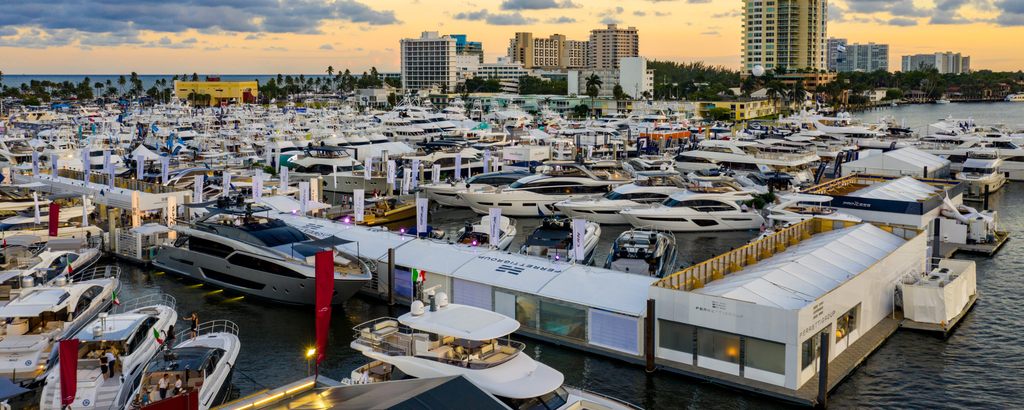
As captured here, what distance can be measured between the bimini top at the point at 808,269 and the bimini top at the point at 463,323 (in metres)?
6.24

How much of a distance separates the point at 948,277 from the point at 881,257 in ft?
7.24

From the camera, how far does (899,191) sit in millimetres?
37625

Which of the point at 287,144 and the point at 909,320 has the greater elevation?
the point at 287,144

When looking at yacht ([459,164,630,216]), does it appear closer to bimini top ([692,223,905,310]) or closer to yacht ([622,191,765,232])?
yacht ([622,191,765,232])

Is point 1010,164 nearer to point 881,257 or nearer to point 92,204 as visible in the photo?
point 881,257

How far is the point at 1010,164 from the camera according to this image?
60.6m

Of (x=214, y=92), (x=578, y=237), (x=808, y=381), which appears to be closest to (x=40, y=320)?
(x=578, y=237)

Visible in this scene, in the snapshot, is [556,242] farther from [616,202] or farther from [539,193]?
[539,193]

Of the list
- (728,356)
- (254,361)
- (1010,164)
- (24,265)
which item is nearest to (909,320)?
(728,356)

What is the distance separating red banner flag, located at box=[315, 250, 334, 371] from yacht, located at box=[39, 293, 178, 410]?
3.96 metres

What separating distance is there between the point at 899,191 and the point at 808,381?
20.5 metres

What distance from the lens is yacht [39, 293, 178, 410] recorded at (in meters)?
18.1

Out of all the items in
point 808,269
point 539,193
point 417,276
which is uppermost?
point 539,193

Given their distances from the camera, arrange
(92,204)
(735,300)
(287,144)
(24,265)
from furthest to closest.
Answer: (287,144), (92,204), (24,265), (735,300)
